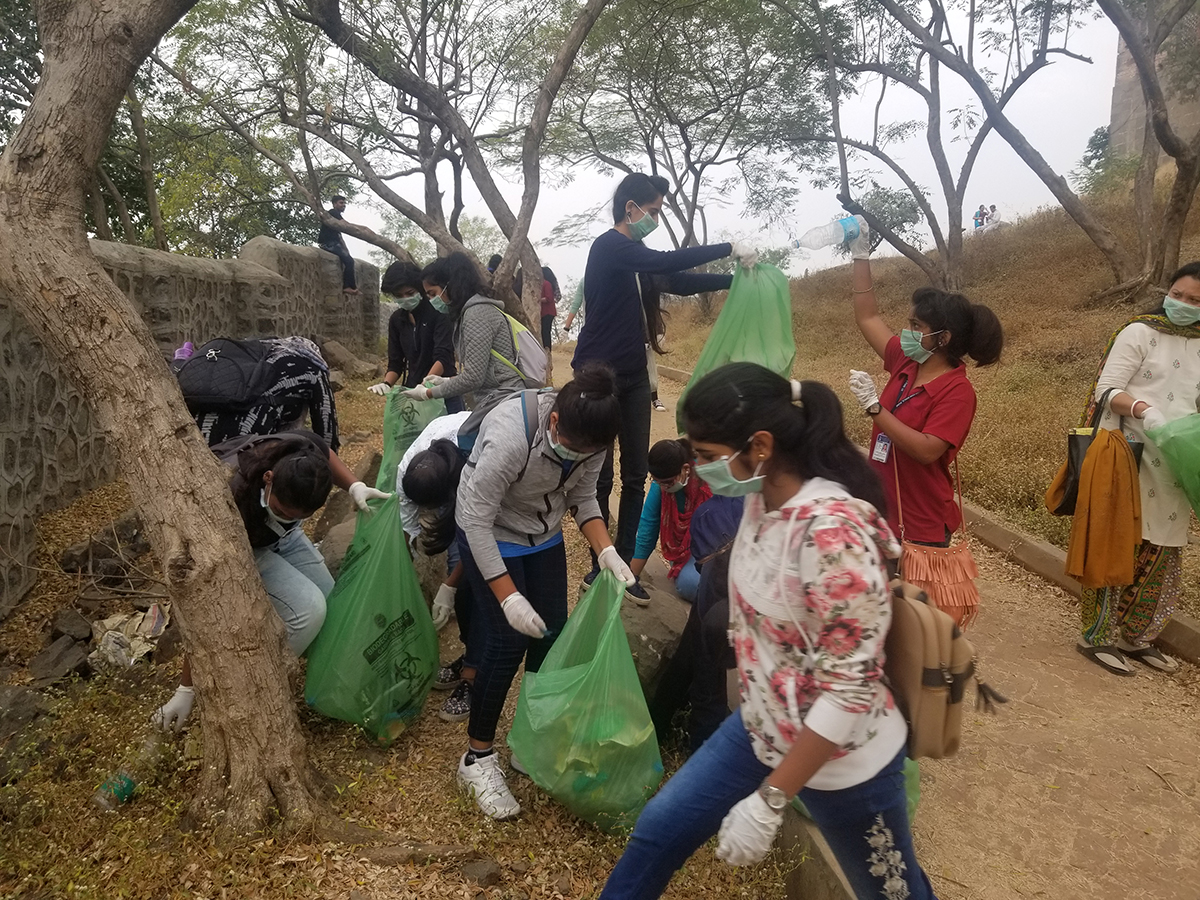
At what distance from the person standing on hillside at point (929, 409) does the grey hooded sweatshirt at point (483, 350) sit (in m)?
1.36

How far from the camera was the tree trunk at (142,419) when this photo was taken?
1980 mm

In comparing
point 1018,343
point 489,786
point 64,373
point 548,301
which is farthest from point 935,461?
point 1018,343

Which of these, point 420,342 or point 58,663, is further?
point 420,342

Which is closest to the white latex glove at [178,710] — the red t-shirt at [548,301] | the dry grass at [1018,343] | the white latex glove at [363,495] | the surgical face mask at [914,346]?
the white latex glove at [363,495]

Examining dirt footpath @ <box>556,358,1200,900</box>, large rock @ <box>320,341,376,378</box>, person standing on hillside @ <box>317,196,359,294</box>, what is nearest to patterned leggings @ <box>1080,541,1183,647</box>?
dirt footpath @ <box>556,358,1200,900</box>

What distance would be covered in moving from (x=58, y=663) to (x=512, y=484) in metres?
2.15

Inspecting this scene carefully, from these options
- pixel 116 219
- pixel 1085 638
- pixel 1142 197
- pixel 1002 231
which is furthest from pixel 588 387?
pixel 1002 231

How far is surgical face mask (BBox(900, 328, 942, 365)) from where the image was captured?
2.43 m

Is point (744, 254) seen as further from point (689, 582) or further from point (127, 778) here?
point (127, 778)

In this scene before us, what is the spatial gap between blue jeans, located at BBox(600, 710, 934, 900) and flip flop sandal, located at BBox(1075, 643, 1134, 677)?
2.24 metres

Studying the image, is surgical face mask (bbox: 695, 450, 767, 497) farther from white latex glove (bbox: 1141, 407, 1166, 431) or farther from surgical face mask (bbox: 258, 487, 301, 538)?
white latex glove (bbox: 1141, 407, 1166, 431)

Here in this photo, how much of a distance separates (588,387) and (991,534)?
3.40 m

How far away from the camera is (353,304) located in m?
10.8

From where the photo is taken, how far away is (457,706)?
8.80ft
